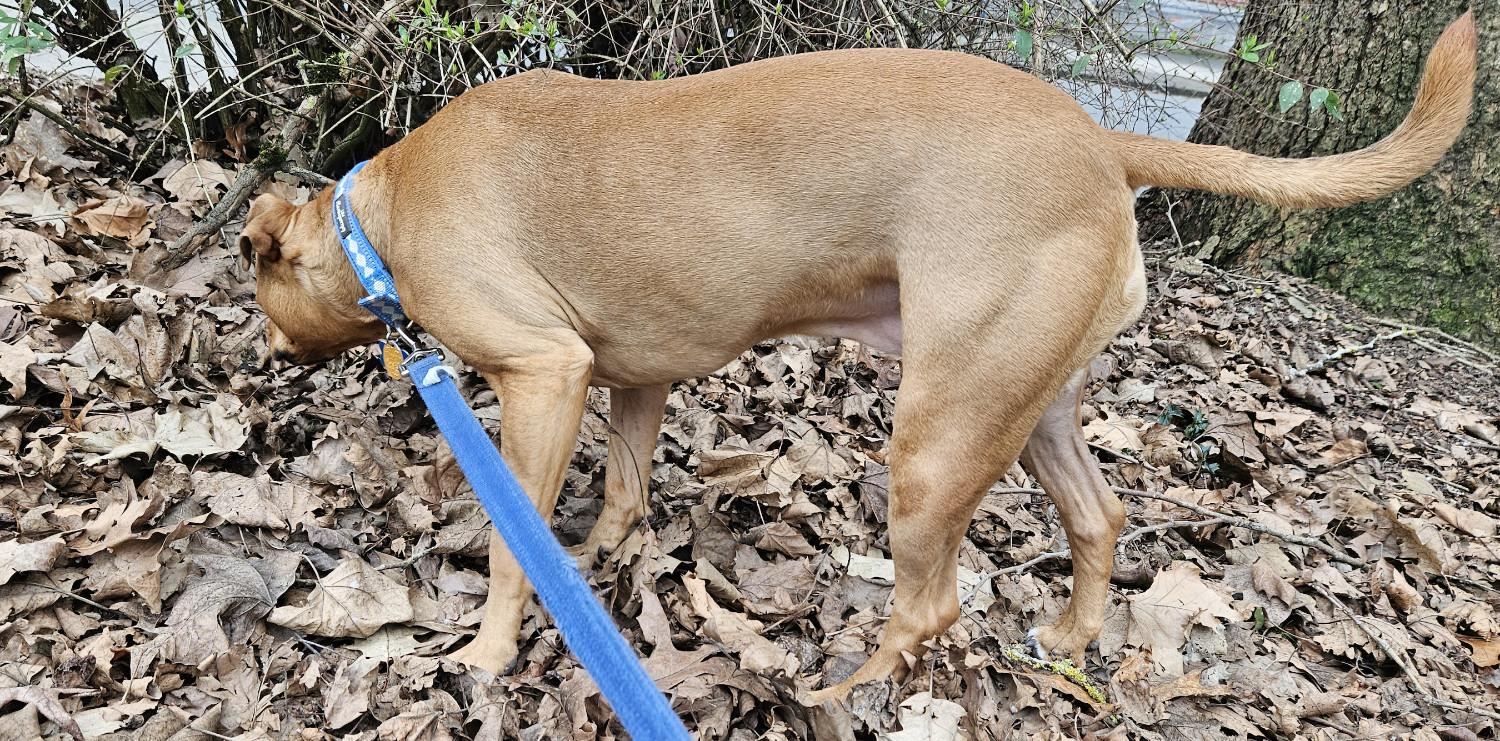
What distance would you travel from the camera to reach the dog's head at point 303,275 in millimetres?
3203

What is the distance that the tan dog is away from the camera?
7.84ft

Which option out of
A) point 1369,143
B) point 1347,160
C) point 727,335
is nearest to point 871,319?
point 727,335

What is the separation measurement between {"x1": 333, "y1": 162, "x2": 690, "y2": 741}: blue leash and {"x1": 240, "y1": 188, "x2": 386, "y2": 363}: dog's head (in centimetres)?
81

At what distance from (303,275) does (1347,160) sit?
3.34 metres

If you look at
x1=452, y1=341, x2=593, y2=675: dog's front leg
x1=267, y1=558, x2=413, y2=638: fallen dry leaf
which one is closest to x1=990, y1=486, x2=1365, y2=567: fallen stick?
x1=452, y1=341, x2=593, y2=675: dog's front leg

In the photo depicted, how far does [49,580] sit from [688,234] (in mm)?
2087

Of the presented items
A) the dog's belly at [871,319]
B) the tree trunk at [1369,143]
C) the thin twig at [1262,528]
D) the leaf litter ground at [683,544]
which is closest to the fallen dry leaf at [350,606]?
the leaf litter ground at [683,544]

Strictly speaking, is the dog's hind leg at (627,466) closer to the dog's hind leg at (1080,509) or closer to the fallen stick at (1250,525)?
the dog's hind leg at (1080,509)

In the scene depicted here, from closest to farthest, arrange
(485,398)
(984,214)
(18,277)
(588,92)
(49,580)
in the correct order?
(984,214) → (49,580) → (588,92) → (18,277) → (485,398)

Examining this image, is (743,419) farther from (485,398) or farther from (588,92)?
(588,92)

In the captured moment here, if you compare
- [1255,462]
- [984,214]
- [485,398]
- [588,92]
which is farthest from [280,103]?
[1255,462]

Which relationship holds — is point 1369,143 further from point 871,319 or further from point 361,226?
point 361,226

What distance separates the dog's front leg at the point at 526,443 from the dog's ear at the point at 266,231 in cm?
109

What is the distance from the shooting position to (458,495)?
135 inches
